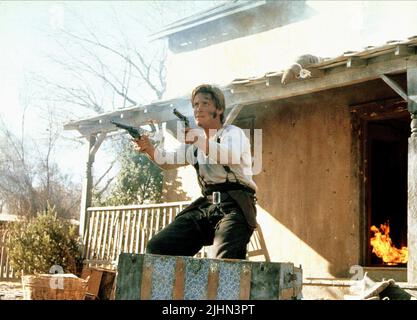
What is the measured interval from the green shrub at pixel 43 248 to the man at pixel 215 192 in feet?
22.1

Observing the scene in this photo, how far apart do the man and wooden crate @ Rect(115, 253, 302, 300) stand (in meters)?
0.44

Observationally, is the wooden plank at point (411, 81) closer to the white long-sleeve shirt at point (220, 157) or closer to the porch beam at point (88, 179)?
the white long-sleeve shirt at point (220, 157)

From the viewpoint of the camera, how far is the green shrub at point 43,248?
10.0 m

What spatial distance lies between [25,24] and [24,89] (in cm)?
1169

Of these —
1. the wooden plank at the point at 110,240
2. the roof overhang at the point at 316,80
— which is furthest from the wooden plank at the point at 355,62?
the wooden plank at the point at 110,240

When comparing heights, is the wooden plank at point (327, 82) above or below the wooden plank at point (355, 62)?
below

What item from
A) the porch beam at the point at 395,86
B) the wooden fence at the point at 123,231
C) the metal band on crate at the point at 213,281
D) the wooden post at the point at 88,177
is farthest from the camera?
the wooden post at the point at 88,177

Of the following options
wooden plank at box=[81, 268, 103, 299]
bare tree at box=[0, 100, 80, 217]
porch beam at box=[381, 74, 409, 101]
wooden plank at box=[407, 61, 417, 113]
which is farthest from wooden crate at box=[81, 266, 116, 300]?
bare tree at box=[0, 100, 80, 217]

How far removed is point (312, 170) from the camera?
8930 millimetres

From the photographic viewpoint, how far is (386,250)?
8.88m

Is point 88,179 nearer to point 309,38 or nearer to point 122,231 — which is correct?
point 122,231

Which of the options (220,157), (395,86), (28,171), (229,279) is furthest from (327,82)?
(28,171)

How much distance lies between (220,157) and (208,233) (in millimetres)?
604
